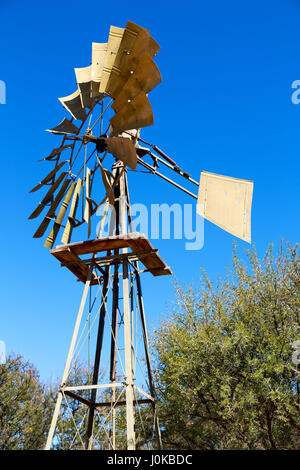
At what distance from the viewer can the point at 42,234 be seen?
26.6 feet

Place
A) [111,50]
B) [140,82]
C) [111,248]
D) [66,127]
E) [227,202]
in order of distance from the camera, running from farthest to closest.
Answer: [66,127]
[111,248]
[227,202]
[111,50]
[140,82]

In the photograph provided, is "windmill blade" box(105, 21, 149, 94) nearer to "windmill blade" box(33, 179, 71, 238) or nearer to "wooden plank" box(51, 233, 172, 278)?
"windmill blade" box(33, 179, 71, 238)

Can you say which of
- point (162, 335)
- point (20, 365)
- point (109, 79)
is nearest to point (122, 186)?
point (109, 79)

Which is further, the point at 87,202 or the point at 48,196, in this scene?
the point at 48,196

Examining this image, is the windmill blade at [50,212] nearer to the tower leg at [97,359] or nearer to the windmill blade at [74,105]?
the windmill blade at [74,105]

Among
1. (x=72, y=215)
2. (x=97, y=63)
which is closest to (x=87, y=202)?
(x=72, y=215)

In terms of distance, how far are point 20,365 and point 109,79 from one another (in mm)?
18526

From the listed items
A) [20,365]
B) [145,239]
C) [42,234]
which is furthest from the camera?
[20,365]

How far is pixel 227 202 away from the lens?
751 cm

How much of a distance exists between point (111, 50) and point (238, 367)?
795 cm

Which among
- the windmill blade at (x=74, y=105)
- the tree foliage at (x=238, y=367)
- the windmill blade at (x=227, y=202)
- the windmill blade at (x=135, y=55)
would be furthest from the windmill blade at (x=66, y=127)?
the tree foliage at (x=238, y=367)

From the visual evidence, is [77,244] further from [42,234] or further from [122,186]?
[122,186]

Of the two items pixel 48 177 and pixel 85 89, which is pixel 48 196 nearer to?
pixel 48 177

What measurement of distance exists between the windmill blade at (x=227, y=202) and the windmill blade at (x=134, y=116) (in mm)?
1812
